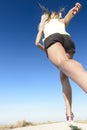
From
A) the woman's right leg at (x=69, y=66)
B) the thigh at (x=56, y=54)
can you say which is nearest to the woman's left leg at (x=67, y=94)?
the thigh at (x=56, y=54)

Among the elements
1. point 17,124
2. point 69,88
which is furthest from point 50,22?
point 17,124

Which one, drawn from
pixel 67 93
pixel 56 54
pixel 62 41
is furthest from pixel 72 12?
pixel 56 54

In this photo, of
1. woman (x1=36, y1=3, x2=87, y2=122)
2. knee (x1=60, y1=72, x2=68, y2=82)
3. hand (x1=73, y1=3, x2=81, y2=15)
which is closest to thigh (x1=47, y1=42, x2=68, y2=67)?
woman (x1=36, y1=3, x2=87, y2=122)

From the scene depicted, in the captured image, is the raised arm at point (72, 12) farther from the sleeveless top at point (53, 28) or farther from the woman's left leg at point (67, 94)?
the woman's left leg at point (67, 94)

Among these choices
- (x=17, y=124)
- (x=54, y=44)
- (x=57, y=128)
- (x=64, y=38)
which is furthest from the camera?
(x=17, y=124)

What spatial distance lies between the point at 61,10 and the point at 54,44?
79.3 inches

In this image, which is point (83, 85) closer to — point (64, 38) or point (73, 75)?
point (73, 75)

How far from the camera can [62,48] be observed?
484cm

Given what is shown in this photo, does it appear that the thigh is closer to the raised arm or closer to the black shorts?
the black shorts

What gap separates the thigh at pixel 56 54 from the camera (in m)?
4.49

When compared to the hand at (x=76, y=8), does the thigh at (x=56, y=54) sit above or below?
below

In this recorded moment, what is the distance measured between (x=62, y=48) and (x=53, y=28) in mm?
1055

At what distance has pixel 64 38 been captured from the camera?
544cm

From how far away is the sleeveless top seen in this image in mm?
5663
